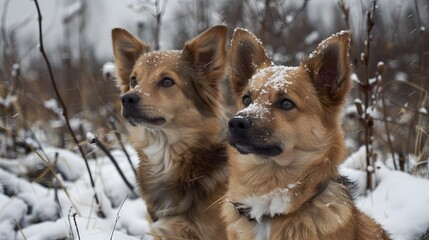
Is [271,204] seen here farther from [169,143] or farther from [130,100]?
[130,100]

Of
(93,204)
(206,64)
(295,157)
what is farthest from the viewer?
(93,204)

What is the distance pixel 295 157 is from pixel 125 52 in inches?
90.1

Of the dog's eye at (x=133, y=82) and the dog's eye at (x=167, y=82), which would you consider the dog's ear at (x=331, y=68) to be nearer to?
the dog's eye at (x=167, y=82)

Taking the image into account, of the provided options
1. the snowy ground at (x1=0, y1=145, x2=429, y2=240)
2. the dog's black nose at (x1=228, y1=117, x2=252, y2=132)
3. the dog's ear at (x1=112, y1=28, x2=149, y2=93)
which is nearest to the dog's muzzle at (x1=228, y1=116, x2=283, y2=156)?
the dog's black nose at (x1=228, y1=117, x2=252, y2=132)

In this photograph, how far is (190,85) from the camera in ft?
14.3

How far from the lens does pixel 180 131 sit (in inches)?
167

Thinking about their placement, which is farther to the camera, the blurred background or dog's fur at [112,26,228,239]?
the blurred background

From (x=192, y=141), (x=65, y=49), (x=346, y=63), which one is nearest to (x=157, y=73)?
(x=192, y=141)

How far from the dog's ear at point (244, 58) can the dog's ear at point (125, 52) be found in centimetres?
138

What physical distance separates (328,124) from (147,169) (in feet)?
6.01

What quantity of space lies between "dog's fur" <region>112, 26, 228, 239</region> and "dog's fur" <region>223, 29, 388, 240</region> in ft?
1.78

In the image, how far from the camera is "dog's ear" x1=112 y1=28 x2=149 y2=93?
4.62 meters

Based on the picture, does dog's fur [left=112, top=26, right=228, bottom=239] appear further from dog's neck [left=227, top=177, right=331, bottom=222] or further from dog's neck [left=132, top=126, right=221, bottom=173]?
dog's neck [left=227, top=177, right=331, bottom=222]

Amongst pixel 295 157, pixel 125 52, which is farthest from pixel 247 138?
pixel 125 52
